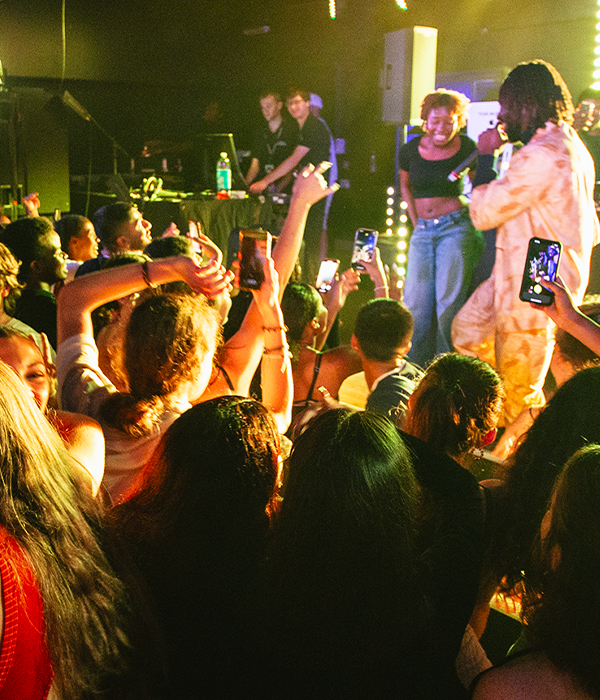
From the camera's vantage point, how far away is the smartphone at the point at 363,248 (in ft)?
10.5

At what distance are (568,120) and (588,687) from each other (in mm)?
2640

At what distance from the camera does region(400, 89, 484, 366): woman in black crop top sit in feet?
12.8

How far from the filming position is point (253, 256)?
1812 millimetres

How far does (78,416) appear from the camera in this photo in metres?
1.21

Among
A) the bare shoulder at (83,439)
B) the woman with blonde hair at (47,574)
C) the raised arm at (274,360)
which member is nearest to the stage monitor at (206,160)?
the raised arm at (274,360)

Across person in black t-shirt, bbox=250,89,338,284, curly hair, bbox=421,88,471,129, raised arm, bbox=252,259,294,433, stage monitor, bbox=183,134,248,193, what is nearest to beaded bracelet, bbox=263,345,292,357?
raised arm, bbox=252,259,294,433

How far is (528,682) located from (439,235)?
11.0ft

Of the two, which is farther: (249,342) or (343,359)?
(343,359)

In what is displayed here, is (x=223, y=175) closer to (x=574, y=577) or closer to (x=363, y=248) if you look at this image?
(x=363, y=248)

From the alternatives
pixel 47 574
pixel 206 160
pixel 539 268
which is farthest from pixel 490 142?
pixel 47 574

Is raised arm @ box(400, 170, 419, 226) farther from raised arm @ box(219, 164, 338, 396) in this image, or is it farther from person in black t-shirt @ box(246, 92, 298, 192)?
raised arm @ box(219, 164, 338, 396)

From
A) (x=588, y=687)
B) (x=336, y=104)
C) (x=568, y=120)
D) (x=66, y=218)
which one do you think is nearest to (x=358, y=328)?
(x=588, y=687)

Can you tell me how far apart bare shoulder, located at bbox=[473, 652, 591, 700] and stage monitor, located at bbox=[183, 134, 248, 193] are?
6.03 metres

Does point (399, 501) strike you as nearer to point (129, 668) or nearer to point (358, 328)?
point (129, 668)
